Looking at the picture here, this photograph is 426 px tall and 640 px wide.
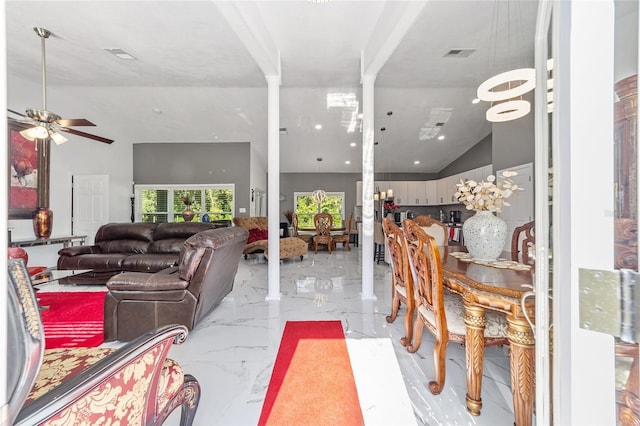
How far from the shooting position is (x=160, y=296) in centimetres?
229

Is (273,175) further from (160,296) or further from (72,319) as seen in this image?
(72,319)

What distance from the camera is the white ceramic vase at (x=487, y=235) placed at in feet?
6.26

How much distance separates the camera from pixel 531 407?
4.18 ft

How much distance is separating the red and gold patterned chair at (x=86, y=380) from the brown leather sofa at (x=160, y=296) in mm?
1068

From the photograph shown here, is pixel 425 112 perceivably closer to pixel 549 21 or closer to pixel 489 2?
pixel 489 2

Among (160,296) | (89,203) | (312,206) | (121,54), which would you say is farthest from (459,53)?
(89,203)

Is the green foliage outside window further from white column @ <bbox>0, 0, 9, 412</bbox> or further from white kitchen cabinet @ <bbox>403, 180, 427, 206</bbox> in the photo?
white column @ <bbox>0, 0, 9, 412</bbox>

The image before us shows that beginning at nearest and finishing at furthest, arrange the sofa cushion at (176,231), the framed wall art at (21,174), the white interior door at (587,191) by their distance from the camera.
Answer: the white interior door at (587,191) < the sofa cushion at (176,231) < the framed wall art at (21,174)

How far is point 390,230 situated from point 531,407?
54.0 inches

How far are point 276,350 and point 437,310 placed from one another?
4.38ft

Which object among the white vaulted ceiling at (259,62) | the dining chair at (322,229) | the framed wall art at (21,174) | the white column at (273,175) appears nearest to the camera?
the white vaulted ceiling at (259,62)

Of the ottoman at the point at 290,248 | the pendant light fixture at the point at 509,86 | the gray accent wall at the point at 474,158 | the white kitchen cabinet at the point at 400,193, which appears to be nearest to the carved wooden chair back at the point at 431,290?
the pendant light fixture at the point at 509,86

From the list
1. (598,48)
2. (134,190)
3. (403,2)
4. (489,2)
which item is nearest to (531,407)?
(598,48)

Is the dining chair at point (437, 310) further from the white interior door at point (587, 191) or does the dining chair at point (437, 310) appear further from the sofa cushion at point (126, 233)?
the sofa cushion at point (126, 233)
